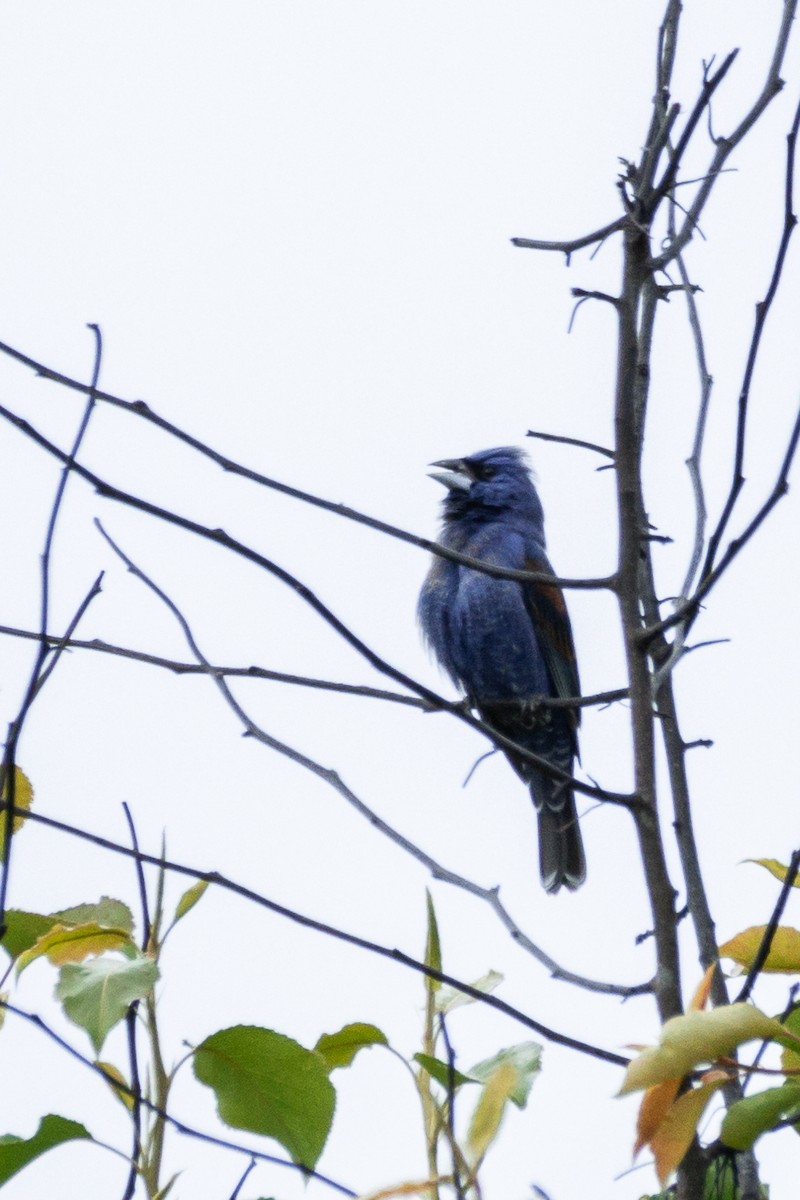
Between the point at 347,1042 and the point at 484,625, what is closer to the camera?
the point at 347,1042

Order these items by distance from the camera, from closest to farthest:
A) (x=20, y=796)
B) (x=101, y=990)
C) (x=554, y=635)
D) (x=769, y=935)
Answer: (x=101, y=990)
(x=769, y=935)
(x=20, y=796)
(x=554, y=635)

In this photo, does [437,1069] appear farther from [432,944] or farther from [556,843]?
[556,843]

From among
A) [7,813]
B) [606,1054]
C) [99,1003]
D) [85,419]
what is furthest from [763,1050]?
[85,419]

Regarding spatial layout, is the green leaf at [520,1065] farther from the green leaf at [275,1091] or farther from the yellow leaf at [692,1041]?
the yellow leaf at [692,1041]

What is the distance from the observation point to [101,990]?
1.75m

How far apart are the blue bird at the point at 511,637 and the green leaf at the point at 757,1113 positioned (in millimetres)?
4845

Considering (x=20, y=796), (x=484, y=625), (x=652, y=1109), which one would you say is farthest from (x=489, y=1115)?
(x=484, y=625)

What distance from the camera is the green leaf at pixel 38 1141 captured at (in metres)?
1.77

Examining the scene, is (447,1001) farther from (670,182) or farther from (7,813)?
(670,182)

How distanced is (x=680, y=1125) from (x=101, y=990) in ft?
2.15

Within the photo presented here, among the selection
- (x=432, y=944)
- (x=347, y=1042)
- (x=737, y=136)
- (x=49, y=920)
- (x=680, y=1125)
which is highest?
(x=737, y=136)

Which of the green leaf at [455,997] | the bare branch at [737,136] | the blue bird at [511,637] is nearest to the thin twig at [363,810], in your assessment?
the green leaf at [455,997]

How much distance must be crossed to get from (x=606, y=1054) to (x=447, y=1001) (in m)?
0.22

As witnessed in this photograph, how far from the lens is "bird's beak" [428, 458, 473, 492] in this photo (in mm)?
7184
